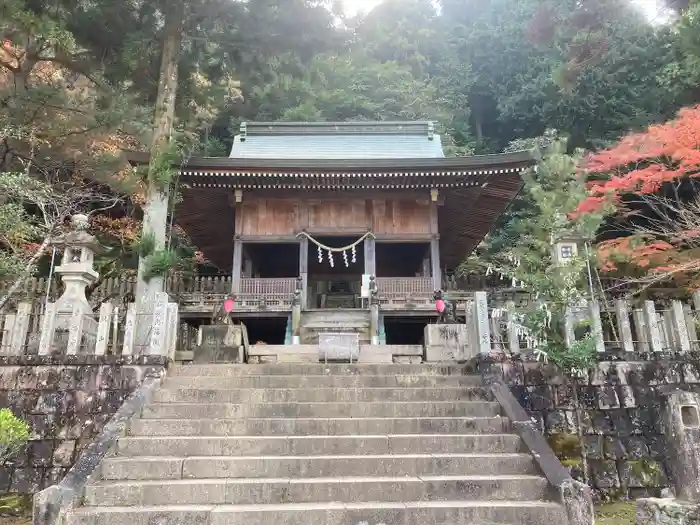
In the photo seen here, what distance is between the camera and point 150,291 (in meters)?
9.88

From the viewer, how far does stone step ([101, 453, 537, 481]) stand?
5.13 metres

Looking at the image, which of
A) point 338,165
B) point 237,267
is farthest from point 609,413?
point 237,267

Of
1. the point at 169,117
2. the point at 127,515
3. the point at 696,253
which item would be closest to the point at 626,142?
the point at 696,253

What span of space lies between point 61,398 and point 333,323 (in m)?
5.72

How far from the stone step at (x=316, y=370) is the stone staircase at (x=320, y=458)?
4.8 inches

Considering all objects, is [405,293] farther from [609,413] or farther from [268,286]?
[609,413]

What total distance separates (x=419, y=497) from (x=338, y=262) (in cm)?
1145

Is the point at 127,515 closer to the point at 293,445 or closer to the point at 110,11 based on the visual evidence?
the point at 293,445

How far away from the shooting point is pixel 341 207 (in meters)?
13.0

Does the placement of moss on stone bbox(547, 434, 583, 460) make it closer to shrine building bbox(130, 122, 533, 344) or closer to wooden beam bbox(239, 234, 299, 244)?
shrine building bbox(130, 122, 533, 344)

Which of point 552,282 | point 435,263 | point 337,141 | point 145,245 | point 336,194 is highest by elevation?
point 337,141

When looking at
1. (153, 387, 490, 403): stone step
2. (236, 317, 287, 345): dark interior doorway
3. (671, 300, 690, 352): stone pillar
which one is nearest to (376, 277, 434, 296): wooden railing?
(236, 317, 287, 345): dark interior doorway

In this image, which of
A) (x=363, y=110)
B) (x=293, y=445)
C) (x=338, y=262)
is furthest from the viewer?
(x=363, y=110)

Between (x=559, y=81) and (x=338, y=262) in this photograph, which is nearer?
(x=338, y=262)
